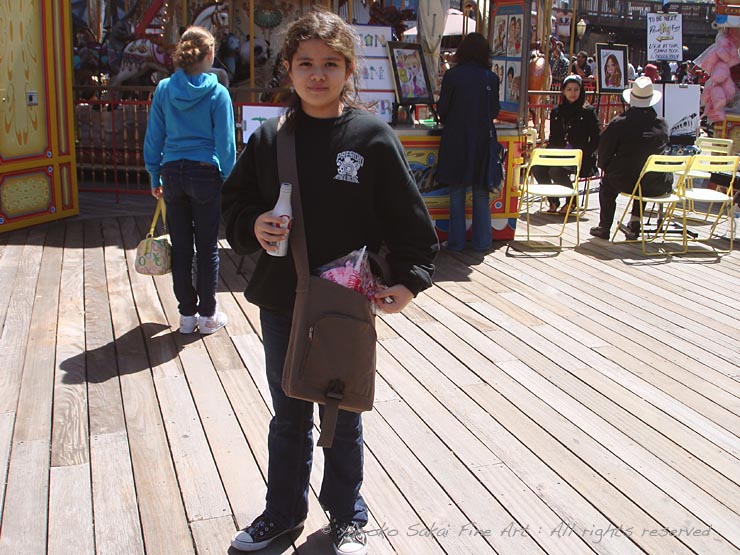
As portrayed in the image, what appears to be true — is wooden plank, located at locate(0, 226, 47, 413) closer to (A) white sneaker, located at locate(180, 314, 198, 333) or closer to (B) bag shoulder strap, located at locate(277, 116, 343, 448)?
(A) white sneaker, located at locate(180, 314, 198, 333)

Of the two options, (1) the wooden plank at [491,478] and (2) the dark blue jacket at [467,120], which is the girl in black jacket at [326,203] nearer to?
(1) the wooden plank at [491,478]

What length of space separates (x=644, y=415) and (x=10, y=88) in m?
5.96

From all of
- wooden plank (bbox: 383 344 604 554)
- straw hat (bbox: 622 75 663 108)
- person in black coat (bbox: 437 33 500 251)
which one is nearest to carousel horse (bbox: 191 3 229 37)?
person in black coat (bbox: 437 33 500 251)

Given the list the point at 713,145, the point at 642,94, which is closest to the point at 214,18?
the point at 642,94

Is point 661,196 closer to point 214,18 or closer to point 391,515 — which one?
point 391,515

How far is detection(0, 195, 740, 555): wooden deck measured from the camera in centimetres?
285

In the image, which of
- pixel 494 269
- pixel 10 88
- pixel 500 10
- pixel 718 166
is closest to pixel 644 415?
pixel 494 269

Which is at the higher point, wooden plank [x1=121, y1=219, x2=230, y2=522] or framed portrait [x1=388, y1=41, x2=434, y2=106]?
framed portrait [x1=388, y1=41, x2=434, y2=106]

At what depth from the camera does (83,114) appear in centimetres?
968

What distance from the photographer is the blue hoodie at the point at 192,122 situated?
440cm

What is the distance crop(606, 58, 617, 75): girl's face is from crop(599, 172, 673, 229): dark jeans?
3.87 meters

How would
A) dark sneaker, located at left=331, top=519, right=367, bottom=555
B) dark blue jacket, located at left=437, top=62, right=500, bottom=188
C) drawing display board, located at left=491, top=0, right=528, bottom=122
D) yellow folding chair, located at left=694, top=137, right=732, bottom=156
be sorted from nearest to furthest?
dark sneaker, located at left=331, top=519, right=367, bottom=555 → dark blue jacket, located at left=437, top=62, right=500, bottom=188 → drawing display board, located at left=491, top=0, right=528, bottom=122 → yellow folding chair, located at left=694, top=137, right=732, bottom=156

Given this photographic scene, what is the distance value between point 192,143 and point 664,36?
27.3 ft

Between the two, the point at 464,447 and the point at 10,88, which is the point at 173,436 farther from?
the point at 10,88
